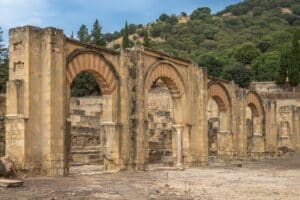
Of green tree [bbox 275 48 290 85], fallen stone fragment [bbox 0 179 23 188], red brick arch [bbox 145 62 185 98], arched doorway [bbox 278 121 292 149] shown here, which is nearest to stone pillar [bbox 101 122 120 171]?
red brick arch [bbox 145 62 185 98]

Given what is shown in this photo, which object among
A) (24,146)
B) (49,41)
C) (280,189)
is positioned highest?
(49,41)

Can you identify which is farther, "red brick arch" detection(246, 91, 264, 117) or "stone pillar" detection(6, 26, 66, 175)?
"red brick arch" detection(246, 91, 264, 117)

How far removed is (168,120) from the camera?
3256 cm

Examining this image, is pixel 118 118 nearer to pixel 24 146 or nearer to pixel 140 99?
pixel 140 99

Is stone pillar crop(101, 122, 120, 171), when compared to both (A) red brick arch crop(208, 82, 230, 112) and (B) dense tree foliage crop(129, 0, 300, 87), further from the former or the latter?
(B) dense tree foliage crop(129, 0, 300, 87)

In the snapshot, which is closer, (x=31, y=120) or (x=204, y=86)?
(x=31, y=120)

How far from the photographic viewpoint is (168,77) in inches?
762

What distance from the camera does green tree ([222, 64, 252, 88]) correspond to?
183 feet

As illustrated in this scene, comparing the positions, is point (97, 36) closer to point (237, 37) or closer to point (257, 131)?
point (257, 131)

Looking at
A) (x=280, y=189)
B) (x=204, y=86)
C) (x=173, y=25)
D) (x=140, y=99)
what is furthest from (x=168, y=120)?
(x=173, y=25)

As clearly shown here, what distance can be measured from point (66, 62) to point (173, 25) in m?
83.9

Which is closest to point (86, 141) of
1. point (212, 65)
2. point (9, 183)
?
point (9, 183)

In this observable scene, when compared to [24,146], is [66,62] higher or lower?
higher

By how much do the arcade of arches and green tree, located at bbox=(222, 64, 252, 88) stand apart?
30735mm
